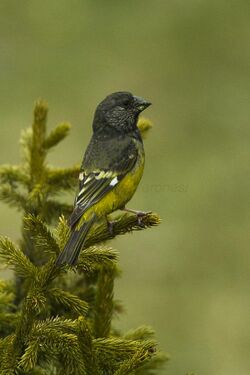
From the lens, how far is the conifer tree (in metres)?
2.95

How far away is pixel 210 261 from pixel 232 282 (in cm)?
50

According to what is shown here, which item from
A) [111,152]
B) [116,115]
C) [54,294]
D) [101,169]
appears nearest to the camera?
[54,294]

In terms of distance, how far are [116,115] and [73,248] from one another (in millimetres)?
1983

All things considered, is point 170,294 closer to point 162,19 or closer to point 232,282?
point 232,282

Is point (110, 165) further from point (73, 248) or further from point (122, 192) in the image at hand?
point (73, 248)

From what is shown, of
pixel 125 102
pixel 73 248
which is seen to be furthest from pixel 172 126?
pixel 73 248

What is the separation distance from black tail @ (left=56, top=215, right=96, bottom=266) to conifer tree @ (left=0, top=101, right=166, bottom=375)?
32mm

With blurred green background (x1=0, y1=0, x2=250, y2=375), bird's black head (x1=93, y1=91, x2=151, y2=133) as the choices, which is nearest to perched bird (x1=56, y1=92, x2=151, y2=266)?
bird's black head (x1=93, y1=91, x2=151, y2=133)

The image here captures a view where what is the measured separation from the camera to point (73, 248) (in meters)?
3.25

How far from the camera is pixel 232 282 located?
429 inches

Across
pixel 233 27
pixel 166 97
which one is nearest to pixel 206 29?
pixel 233 27

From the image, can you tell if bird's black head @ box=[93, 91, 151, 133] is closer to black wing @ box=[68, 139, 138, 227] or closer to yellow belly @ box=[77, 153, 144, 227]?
black wing @ box=[68, 139, 138, 227]

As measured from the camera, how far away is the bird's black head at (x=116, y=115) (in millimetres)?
5105

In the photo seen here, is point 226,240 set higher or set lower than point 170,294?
higher
